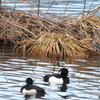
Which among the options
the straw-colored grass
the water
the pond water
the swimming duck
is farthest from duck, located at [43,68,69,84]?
the water

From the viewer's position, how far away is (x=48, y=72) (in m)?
13.3

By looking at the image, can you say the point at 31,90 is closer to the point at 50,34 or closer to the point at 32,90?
the point at 32,90

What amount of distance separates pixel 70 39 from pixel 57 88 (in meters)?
6.17

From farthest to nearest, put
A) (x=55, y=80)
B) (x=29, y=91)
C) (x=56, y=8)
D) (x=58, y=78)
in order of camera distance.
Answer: (x=56, y=8) → (x=58, y=78) → (x=55, y=80) → (x=29, y=91)

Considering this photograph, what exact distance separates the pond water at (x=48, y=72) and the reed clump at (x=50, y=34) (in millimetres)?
744

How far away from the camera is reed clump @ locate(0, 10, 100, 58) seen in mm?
16562

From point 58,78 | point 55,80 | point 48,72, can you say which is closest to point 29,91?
point 55,80

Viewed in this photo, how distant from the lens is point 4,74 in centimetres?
1255

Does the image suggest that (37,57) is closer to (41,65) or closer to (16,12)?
(41,65)

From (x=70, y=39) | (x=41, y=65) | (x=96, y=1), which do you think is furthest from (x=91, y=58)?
(x=96, y=1)

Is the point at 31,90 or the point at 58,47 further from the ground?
the point at 58,47

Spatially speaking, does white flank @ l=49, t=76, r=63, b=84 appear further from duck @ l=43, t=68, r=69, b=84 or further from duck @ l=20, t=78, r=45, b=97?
duck @ l=20, t=78, r=45, b=97

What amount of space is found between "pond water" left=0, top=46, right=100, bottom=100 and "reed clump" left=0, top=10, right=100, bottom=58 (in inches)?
29.3

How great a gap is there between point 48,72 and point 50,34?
14.4ft
